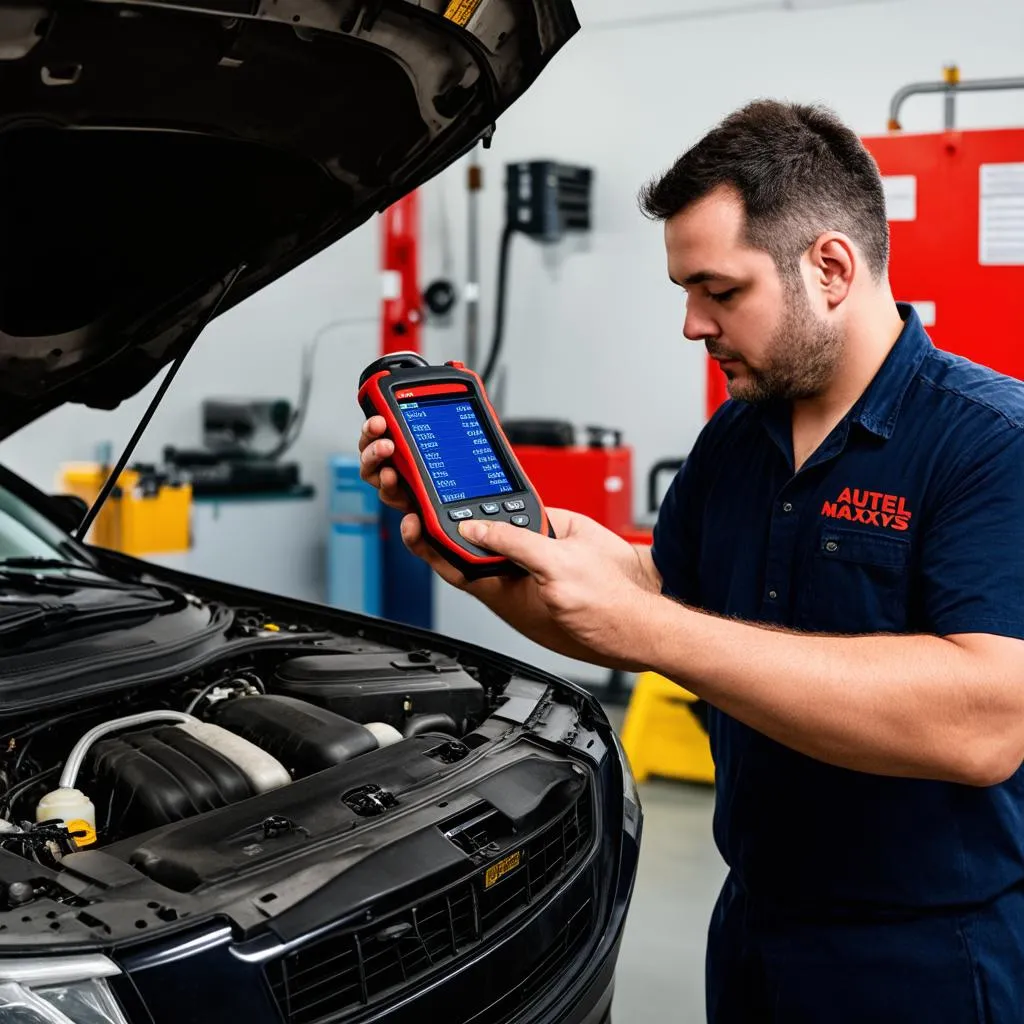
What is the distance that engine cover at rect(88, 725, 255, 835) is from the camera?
156 cm

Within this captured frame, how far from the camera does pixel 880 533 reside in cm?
138

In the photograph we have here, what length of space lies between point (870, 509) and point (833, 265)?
276 millimetres

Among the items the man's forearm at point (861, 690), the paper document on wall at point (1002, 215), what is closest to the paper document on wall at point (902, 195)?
the paper document on wall at point (1002, 215)

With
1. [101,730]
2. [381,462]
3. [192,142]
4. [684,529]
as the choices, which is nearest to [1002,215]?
[684,529]

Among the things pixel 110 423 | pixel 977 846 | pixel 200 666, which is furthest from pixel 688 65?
pixel 977 846

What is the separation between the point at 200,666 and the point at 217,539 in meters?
3.78

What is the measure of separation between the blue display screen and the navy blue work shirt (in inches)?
12.9

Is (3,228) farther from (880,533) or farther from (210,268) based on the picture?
(880,533)

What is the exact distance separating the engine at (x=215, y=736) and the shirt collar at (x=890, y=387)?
784 millimetres

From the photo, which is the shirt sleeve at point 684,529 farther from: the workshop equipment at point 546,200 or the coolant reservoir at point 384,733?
Answer: the workshop equipment at point 546,200

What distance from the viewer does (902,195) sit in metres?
3.48

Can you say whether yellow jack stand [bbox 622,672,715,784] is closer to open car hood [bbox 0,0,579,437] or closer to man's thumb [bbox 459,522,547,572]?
open car hood [bbox 0,0,579,437]

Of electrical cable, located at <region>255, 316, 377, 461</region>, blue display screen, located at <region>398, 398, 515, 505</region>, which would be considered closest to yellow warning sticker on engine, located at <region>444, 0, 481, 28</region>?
blue display screen, located at <region>398, 398, 515, 505</region>

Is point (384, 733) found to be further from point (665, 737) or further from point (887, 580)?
point (665, 737)
